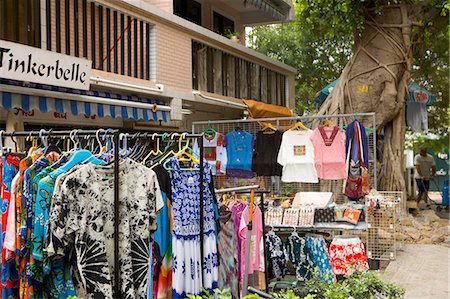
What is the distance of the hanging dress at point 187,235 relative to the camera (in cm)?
443

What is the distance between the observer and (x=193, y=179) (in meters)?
4.55

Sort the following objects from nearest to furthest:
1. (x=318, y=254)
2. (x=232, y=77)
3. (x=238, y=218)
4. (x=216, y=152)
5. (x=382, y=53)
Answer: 1. (x=238, y=218)
2. (x=318, y=254)
3. (x=216, y=152)
4. (x=382, y=53)
5. (x=232, y=77)

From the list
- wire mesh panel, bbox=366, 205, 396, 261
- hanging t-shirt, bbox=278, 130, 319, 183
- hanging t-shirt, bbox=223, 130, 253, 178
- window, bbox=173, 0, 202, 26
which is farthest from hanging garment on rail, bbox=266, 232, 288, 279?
window, bbox=173, 0, 202, 26

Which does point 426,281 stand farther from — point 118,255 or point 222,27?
point 222,27

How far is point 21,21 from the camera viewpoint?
739 centimetres

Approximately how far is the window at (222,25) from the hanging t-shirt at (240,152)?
560 centimetres

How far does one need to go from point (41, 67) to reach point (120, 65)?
223 cm

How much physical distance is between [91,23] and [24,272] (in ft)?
16.9

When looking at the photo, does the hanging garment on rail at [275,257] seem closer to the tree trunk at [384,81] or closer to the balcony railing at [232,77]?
the balcony railing at [232,77]

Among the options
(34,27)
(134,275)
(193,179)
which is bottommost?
(134,275)

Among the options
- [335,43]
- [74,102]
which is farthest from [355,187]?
[335,43]

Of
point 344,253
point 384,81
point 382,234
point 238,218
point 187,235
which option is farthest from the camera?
point 384,81

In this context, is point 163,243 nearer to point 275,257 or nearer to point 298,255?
point 275,257

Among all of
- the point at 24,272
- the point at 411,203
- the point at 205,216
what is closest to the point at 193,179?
the point at 205,216
